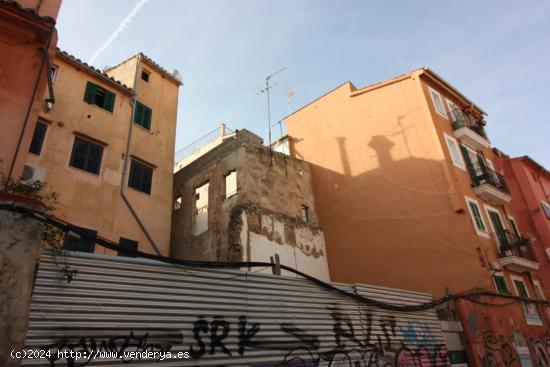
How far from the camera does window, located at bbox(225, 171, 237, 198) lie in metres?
17.7

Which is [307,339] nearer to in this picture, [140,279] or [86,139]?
[140,279]

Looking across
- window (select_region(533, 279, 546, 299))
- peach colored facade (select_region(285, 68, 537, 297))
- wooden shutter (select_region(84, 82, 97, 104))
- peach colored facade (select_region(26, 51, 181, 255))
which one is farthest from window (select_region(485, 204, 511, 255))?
wooden shutter (select_region(84, 82, 97, 104))

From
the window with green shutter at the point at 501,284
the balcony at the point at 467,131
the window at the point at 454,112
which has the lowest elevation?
the window with green shutter at the point at 501,284

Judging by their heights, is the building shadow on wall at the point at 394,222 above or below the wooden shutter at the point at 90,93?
below

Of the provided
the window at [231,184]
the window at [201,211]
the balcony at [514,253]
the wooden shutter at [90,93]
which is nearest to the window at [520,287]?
the balcony at [514,253]

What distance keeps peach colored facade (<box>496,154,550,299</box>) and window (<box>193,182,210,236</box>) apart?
17668mm

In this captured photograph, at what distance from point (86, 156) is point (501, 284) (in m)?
17.6

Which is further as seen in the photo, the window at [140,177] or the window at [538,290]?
Result: the window at [538,290]

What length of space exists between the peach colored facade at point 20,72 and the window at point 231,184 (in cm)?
1087

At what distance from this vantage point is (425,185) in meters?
17.3

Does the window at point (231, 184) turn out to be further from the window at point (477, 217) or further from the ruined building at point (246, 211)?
the window at point (477, 217)

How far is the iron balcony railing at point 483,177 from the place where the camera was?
60.3 ft

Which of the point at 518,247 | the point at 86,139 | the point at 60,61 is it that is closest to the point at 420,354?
the point at 518,247

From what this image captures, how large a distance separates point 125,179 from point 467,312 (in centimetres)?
1344
